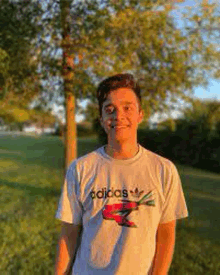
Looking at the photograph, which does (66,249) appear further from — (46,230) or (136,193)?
(46,230)

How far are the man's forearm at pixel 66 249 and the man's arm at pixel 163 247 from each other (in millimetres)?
430

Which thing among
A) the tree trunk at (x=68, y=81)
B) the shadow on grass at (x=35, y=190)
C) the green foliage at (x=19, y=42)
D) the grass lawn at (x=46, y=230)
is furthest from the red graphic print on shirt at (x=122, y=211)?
the shadow on grass at (x=35, y=190)

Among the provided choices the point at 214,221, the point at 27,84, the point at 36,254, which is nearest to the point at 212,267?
the point at 36,254

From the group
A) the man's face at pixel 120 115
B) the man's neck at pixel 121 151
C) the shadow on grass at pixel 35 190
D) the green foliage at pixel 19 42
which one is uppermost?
the green foliage at pixel 19 42

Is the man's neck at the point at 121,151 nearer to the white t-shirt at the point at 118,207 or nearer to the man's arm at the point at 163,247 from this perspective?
the white t-shirt at the point at 118,207

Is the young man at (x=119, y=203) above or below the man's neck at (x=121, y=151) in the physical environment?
below

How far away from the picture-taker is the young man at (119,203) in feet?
7.16

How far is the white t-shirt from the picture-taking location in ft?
7.15

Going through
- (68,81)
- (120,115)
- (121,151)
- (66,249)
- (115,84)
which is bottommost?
(66,249)

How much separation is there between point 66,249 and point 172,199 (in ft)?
2.04

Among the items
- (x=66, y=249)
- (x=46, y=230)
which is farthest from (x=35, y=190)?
(x=66, y=249)

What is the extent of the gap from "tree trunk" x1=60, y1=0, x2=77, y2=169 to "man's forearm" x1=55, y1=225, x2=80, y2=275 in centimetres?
700

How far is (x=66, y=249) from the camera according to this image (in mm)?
2361

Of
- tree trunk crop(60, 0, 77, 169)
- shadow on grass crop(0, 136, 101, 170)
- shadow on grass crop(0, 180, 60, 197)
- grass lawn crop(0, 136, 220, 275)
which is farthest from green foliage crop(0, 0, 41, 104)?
shadow on grass crop(0, 136, 101, 170)
